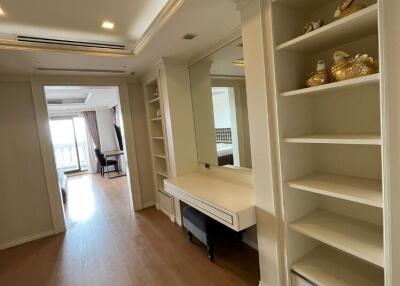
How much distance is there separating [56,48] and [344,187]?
2.83 metres

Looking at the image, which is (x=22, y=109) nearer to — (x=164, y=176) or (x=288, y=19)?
(x=164, y=176)

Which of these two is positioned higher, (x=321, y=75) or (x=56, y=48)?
(x=56, y=48)

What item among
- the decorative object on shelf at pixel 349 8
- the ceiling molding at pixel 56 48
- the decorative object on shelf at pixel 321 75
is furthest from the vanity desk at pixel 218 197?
the ceiling molding at pixel 56 48

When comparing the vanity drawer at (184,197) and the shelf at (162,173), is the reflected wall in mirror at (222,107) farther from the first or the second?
the shelf at (162,173)

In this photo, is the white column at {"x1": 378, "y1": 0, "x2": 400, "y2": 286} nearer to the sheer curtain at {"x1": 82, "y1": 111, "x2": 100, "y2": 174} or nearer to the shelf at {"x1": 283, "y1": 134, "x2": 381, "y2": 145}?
the shelf at {"x1": 283, "y1": 134, "x2": 381, "y2": 145}

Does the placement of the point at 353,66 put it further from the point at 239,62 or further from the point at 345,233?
the point at 239,62

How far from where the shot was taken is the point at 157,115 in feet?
12.0

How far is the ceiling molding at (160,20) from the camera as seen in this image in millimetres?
1690

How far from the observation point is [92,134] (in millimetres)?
7598

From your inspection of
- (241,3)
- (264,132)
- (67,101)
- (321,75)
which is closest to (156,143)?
(264,132)

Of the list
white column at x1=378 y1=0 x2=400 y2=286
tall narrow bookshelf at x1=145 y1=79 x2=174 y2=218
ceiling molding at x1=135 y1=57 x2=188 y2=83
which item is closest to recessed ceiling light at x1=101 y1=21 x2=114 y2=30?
ceiling molding at x1=135 y1=57 x2=188 y2=83

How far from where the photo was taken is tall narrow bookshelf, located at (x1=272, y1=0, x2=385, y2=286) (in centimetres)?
131

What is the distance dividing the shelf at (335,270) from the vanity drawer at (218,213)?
1.79 ft

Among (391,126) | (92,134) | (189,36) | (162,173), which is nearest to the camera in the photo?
(391,126)
